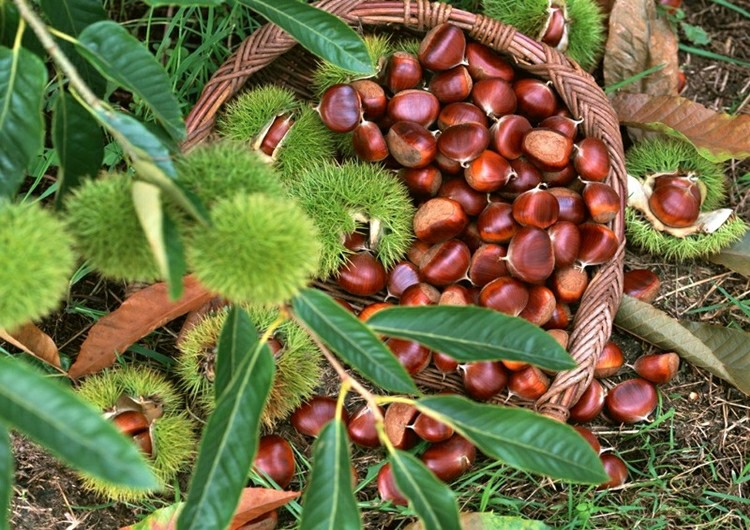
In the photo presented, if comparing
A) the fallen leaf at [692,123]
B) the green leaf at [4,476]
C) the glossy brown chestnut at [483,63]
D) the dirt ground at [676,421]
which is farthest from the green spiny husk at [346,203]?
the green leaf at [4,476]

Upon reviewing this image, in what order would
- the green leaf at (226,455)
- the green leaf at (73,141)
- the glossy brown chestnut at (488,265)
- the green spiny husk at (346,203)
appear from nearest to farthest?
1. the green leaf at (226,455)
2. the green leaf at (73,141)
3. the green spiny husk at (346,203)
4. the glossy brown chestnut at (488,265)

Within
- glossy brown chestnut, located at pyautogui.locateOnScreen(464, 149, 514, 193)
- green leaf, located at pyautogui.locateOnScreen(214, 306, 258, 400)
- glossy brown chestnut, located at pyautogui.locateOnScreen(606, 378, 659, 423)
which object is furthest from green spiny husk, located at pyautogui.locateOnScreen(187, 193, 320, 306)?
glossy brown chestnut, located at pyautogui.locateOnScreen(606, 378, 659, 423)

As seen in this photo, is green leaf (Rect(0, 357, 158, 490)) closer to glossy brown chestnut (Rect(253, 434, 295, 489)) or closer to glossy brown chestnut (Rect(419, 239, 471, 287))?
glossy brown chestnut (Rect(253, 434, 295, 489))

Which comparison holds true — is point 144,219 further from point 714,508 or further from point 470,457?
point 714,508

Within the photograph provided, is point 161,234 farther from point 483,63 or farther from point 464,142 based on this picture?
point 483,63

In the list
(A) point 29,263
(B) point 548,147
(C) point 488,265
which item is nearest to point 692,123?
(B) point 548,147

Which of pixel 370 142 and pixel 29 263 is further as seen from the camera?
pixel 370 142

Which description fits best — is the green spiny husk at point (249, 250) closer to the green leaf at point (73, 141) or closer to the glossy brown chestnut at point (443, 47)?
the green leaf at point (73, 141)
